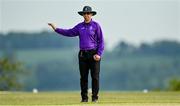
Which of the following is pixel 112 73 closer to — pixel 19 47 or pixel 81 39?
pixel 19 47

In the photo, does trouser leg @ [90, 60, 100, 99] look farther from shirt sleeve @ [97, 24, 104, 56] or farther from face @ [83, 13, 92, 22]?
face @ [83, 13, 92, 22]

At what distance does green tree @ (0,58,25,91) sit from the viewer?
7675cm

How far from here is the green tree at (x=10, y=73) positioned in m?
76.8

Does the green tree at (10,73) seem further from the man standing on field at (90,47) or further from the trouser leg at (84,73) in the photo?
the man standing on field at (90,47)

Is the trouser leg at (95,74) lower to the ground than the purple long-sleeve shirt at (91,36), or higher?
lower

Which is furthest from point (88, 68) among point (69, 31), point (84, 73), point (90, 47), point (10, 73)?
point (10, 73)

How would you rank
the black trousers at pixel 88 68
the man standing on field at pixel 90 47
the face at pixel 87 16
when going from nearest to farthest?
1. the face at pixel 87 16
2. the man standing on field at pixel 90 47
3. the black trousers at pixel 88 68

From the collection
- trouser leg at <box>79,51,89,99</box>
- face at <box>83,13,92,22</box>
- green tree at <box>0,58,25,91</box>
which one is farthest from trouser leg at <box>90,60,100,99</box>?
green tree at <box>0,58,25,91</box>

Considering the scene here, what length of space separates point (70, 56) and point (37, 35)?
27.3 feet

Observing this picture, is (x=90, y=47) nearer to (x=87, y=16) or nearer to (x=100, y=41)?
(x=100, y=41)

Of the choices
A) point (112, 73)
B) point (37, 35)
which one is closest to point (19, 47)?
point (37, 35)

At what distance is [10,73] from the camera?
79875 millimetres

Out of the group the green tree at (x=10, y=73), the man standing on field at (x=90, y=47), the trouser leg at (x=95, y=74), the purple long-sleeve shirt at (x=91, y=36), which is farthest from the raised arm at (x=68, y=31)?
the green tree at (x=10, y=73)

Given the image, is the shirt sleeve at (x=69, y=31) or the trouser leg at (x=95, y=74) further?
the shirt sleeve at (x=69, y=31)
